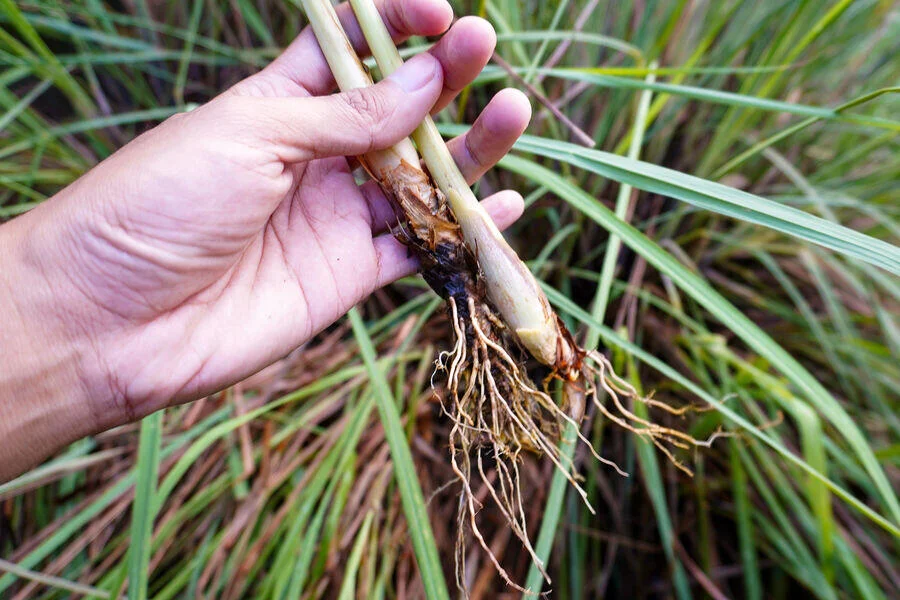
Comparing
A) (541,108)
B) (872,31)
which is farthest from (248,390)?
(872,31)

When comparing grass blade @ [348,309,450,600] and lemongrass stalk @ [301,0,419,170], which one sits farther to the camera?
lemongrass stalk @ [301,0,419,170]

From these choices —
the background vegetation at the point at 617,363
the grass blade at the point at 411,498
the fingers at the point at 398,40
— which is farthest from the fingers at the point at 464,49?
the grass blade at the point at 411,498

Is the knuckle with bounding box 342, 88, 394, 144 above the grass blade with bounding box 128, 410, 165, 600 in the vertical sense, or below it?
above

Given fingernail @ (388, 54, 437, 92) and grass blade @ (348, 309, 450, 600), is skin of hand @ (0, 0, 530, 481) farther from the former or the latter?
grass blade @ (348, 309, 450, 600)

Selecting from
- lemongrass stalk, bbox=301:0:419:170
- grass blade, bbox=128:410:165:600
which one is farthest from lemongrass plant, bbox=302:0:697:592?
grass blade, bbox=128:410:165:600

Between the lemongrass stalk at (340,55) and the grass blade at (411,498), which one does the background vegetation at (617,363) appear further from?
the lemongrass stalk at (340,55)

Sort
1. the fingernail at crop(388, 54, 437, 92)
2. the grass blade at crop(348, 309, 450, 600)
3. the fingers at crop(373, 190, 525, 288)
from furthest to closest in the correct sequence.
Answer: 1. the fingers at crop(373, 190, 525, 288)
2. the fingernail at crop(388, 54, 437, 92)
3. the grass blade at crop(348, 309, 450, 600)

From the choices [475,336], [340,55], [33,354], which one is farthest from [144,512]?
[340,55]
